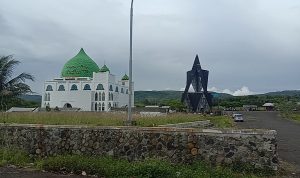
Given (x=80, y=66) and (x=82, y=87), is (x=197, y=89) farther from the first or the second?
(x=80, y=66)

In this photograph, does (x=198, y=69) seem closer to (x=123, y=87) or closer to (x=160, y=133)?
(x=123, y=87)

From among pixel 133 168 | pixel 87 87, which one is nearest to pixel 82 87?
pixel 87 87

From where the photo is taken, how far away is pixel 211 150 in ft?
36.2

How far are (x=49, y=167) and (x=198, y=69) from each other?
90.7m

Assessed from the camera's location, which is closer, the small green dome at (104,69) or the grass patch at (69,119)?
→ the grass patch at (69,119)

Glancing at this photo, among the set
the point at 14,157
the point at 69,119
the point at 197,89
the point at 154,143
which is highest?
the point at 197,89

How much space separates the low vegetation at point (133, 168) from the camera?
383 inches

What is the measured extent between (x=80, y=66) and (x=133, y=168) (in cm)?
8408

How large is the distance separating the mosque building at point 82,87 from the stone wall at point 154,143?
78.5 meters

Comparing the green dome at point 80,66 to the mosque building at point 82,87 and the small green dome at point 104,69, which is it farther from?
the small green dome at point 104,69

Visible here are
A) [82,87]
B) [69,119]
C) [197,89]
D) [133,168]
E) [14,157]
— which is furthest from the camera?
[197,89]

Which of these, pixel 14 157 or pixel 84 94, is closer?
pixel 14 157

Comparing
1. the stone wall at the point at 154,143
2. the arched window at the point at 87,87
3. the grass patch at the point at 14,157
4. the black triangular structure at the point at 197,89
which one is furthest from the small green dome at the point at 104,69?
→ the grass patch at the point at 14,157

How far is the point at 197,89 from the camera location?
333ft
